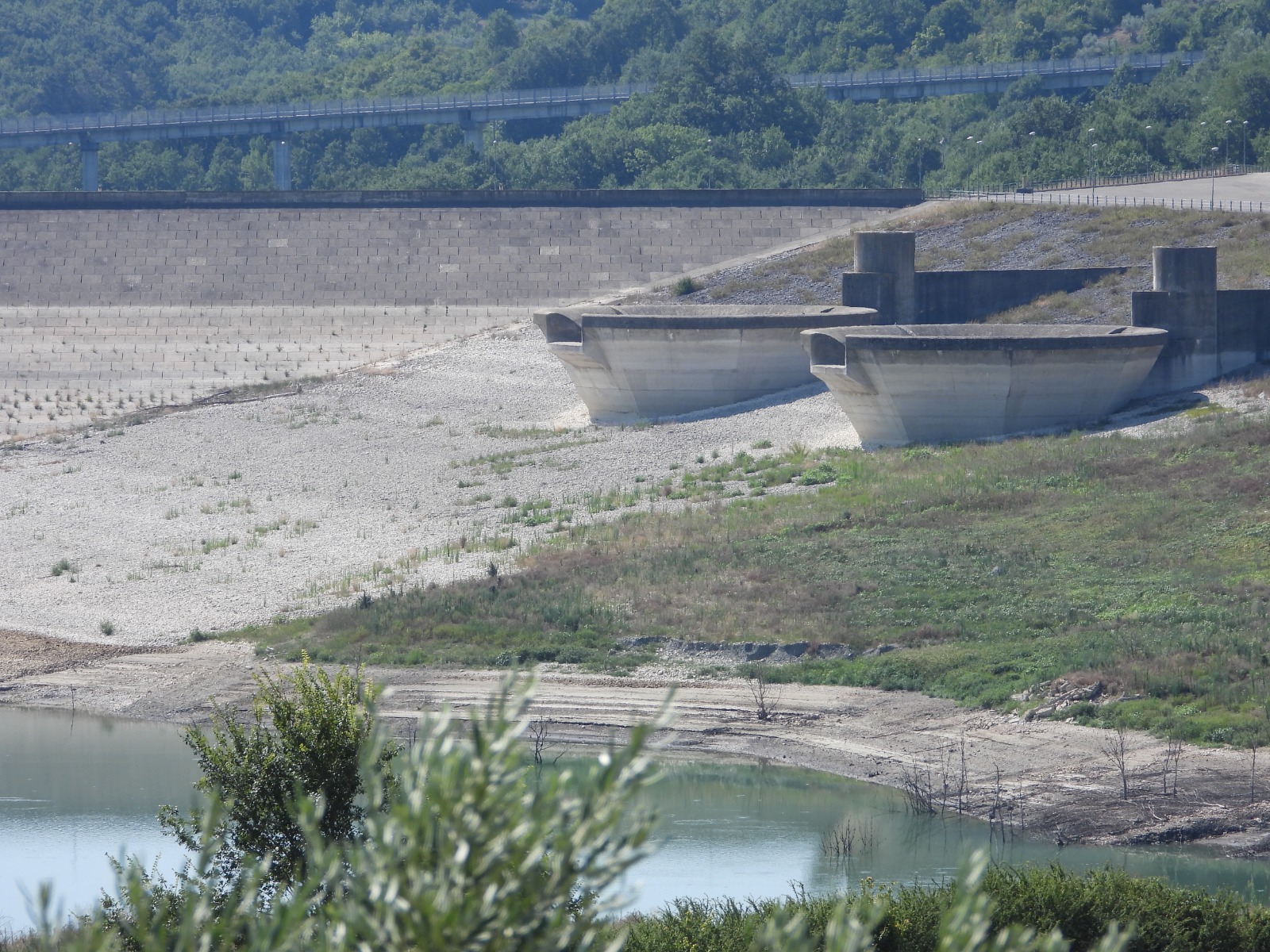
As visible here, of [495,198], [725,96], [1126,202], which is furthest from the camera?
[725,96]

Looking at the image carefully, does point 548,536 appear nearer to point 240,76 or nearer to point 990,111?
point 990,111

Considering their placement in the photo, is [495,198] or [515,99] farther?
[515,99]

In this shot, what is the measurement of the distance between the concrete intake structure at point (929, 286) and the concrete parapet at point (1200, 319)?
282 inches

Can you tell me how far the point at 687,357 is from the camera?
43469mm

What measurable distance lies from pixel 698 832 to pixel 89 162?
9476 cm

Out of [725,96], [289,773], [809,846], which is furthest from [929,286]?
[725,96]

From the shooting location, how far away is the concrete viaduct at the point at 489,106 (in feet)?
357

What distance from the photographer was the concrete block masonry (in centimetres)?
5781

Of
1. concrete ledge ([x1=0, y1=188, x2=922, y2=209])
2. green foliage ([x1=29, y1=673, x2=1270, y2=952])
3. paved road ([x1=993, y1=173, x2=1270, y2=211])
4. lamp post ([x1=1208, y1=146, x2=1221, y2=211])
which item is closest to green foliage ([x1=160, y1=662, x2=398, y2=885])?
green foliage ([x1=29, y1=673, x2=1270, y2=952])

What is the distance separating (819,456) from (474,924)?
30.8m

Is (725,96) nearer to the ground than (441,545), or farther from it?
farther from it

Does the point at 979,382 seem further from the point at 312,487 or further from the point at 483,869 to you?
the point at 483,869

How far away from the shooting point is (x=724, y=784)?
21984 millimetres

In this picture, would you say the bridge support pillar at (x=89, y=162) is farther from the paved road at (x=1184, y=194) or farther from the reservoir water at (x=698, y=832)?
the reservoir water at (x=698, y=832)
